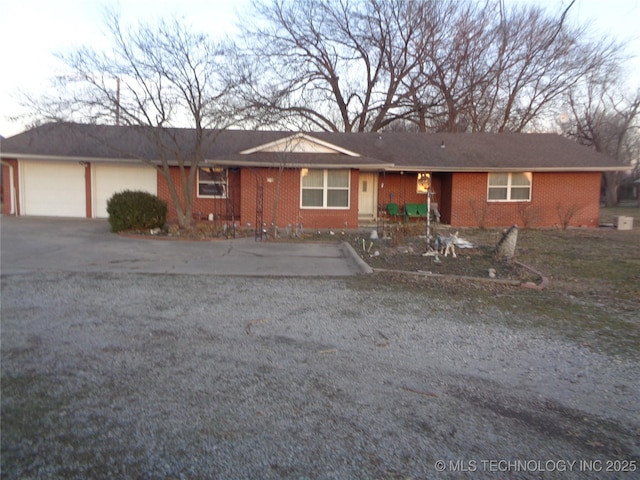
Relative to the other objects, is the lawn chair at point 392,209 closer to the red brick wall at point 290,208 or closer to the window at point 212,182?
the red brick wall at point 290,208

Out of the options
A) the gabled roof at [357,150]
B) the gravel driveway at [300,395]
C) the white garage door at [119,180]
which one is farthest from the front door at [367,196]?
the gravel driveway at [300,395]

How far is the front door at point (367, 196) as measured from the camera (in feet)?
72.3

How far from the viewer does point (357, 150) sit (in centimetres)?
2172

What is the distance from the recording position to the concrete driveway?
32.7ft

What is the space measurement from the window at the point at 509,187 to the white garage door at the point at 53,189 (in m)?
17.8

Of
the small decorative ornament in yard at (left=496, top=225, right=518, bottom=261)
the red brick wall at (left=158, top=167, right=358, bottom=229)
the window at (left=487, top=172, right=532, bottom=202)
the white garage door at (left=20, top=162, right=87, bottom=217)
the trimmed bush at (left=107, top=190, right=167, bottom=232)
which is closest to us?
the small decorative ornament in yard at (left=496, top=225, right=518, bottom=261)

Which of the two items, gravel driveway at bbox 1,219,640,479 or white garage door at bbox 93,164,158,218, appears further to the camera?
white garage door at bbox 93,164,158,218

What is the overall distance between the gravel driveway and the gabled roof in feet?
38.5

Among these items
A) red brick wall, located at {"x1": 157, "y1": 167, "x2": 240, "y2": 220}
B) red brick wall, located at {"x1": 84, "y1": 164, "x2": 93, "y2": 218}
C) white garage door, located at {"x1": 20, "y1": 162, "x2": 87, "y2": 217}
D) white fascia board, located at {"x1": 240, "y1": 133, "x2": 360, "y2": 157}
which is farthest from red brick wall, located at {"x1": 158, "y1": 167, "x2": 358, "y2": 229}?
white garage door, located at {"x1": 20, "y1": 162, "x2": 87, "y2": 217}

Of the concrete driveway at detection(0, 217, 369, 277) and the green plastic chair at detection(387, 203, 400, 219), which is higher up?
the green plastic chair at detection(387, 203, 400, 219)

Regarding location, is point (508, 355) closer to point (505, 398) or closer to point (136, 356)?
point (505, 398)

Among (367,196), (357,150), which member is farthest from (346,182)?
(367,196)

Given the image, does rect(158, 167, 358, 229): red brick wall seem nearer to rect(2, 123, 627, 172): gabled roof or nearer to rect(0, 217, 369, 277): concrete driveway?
rect(2, 123, 627, 172): gabled roof

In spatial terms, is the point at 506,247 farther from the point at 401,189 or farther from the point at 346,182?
the point at 401,189
